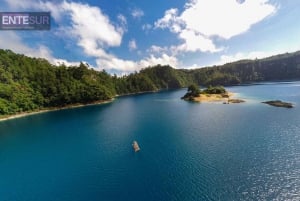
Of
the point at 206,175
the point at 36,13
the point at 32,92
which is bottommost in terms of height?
the point at 206,175

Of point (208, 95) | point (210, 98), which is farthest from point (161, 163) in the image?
point (208, 95)

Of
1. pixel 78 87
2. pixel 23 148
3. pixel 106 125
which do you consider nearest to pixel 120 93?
pixel 78 87

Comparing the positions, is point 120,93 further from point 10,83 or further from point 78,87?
point 10,83

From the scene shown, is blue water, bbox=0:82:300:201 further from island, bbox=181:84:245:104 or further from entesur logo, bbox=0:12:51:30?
island, bbox=181:84:245:104

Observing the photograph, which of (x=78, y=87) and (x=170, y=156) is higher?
(x=78, y=87)

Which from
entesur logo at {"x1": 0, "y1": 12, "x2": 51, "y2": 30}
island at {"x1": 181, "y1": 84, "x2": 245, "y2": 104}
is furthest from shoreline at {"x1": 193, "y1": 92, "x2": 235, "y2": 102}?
entesur logo at {"x1": 0, "y1": 12, "x2": 51, "y2": 30}

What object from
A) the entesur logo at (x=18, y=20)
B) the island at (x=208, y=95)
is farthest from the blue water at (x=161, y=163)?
the island at (x=208, y=95)

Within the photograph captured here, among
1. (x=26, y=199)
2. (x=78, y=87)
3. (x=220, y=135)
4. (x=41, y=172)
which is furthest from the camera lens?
(x=78, y=87)

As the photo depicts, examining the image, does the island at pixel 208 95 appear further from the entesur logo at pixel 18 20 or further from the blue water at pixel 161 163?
the entesur logo at pixel 18 20
